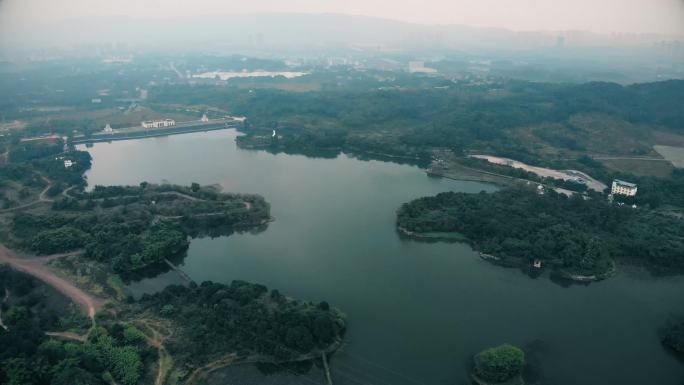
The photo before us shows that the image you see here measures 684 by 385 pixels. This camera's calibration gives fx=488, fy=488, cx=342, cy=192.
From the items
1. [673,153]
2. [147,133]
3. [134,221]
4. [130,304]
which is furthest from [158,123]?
[673,153]

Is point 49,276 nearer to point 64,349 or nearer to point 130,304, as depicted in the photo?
point 130,304

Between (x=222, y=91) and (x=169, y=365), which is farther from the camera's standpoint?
(x=222, y=91)

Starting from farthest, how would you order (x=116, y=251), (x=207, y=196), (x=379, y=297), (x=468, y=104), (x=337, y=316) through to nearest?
(x=468, y=104), (x=207, y=196), (x=116, y=251), (x=379, y=297), (x=337, y=316)

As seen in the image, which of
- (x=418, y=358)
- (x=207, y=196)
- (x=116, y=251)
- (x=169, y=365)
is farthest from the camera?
(x=207, y=196)

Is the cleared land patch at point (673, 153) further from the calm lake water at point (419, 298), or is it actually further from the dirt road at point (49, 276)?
the dirt road at point (49, 276)

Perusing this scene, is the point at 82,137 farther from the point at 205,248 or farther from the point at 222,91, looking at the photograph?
the point at 205,248

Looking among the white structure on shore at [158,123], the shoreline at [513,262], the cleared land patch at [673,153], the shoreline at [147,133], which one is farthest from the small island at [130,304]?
the cleared land patch at [673,153]

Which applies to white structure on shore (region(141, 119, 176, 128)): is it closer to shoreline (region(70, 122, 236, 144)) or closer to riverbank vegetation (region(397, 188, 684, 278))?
shoreline (region(70, 122, 236, 144))

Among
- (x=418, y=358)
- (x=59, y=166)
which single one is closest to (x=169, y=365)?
(x=418, y=358)
